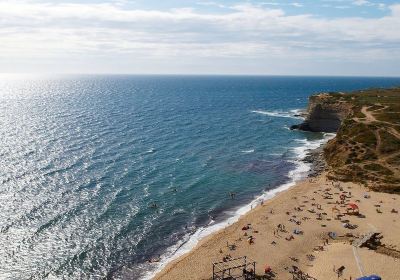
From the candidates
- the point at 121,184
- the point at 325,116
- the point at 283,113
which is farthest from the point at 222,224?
the point at 283,113

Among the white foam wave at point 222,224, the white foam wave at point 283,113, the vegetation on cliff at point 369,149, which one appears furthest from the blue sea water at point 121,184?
the white foam wave at point 283,113

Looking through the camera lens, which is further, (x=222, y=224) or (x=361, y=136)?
(x=361, y=136)

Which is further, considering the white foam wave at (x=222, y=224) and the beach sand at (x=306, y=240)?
the white foam wave at (x=222, y=224)

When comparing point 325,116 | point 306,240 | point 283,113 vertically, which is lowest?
point 306,240

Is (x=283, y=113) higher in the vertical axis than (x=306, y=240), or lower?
higher

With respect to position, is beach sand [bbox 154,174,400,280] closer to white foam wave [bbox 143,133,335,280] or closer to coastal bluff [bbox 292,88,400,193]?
white foam wave [bbox 143,133,335,280]

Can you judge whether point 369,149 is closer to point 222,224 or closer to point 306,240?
point 306,240

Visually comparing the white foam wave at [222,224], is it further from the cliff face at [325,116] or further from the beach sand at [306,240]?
the cliff face at [325,116]
